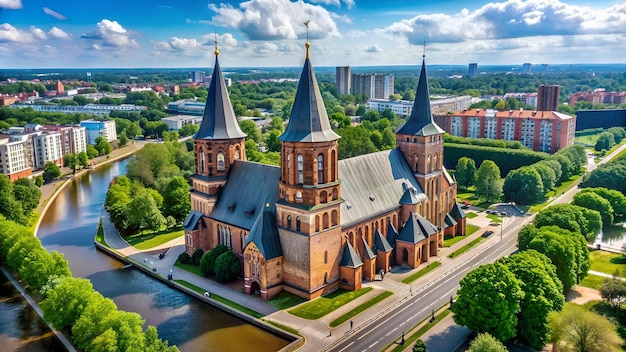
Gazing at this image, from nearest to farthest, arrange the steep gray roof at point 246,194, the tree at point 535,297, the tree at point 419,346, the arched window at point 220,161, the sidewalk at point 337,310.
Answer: the tree at point 419,346, the tree at point 535,297, the sidewalk at point 337,310, the steep gray roof at point 246,194, the arched window at point 220,161

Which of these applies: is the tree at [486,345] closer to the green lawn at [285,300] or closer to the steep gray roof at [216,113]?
the green lawn at [285,300]

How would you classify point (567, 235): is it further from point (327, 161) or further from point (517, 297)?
point (327, 161)

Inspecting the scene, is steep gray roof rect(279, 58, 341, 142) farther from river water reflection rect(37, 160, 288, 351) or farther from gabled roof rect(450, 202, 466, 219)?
gabled roof rect(450, 202, 466, 219)

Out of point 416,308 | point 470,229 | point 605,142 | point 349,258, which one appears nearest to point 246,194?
point 349,258

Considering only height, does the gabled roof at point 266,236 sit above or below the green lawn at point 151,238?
above

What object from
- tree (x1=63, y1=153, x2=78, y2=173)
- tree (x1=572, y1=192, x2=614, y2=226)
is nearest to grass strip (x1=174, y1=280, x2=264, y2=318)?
tree (x1=572, y1=192, x2=614, y2=226)

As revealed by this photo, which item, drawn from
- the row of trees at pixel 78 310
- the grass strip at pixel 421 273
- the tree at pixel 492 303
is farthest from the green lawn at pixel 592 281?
the row of trees at pixel 78 310
